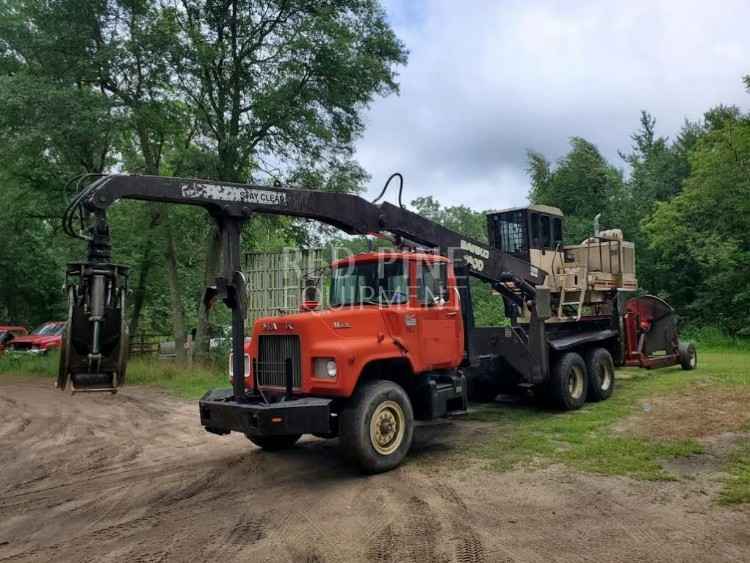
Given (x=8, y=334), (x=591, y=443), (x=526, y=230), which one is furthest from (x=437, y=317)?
(x=8, y=334)

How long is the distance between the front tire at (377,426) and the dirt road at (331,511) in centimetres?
23

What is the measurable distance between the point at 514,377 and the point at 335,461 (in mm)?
4276

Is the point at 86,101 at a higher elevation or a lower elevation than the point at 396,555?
higher

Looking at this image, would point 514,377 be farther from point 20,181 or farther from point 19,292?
point 19,292

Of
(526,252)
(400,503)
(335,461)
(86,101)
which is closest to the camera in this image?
(400,503)

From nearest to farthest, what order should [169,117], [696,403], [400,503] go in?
[400,503]
[696,403]
[169,117]

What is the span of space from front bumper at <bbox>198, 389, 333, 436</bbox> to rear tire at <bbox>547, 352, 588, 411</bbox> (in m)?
5.39

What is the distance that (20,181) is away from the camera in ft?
65.5

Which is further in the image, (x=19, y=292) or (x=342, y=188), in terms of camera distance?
(x=19, y=292)

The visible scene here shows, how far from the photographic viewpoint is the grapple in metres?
5.93

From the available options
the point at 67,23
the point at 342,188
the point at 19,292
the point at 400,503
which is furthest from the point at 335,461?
the point at 19,292

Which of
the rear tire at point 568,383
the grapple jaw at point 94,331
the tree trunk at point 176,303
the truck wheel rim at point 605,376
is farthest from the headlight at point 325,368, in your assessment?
the tree trunk at point 176,303

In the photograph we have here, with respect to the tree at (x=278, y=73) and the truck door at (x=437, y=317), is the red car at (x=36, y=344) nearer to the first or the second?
the tree at (x=278, y=73)

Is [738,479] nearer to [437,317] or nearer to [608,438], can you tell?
[608,438]
